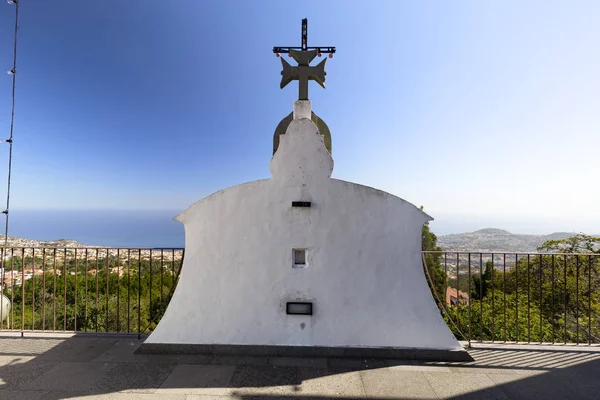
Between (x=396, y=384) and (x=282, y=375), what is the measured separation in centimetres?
121

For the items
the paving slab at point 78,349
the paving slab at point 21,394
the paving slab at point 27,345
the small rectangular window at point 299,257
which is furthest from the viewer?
the small rectangular window at point 299,257

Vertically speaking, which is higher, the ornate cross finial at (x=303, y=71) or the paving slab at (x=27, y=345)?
the ornate cross finial at (x=303, y=71)

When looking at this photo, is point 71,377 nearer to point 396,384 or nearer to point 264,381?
point 264,381

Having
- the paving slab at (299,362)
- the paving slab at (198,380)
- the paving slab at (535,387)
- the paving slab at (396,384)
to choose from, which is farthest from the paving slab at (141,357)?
the paving slab at (535,387)

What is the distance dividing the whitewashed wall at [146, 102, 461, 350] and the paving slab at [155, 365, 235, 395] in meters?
0.35

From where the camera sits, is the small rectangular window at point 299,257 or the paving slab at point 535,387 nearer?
the paving slab at point 535,387

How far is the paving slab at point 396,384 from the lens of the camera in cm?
284

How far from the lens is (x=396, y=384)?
2.99m

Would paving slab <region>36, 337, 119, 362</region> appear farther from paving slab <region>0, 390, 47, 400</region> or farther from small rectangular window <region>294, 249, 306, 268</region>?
small rectangular window <region>294, 249, 306, 268</region>

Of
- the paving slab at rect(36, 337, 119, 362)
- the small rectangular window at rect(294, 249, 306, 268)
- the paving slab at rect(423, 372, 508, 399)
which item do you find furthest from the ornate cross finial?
the paving slab at rect(36, 337, 119, 362)

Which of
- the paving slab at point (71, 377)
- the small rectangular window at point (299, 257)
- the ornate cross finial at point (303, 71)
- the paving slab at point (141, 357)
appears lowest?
the paving slab at point (71, 377)

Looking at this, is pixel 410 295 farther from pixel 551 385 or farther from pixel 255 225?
pixel 255 225

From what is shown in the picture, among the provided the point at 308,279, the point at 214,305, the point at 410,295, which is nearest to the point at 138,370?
the point at 214,305

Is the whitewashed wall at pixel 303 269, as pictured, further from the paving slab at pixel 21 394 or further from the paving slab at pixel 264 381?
the paving slab at pixel 21 394
